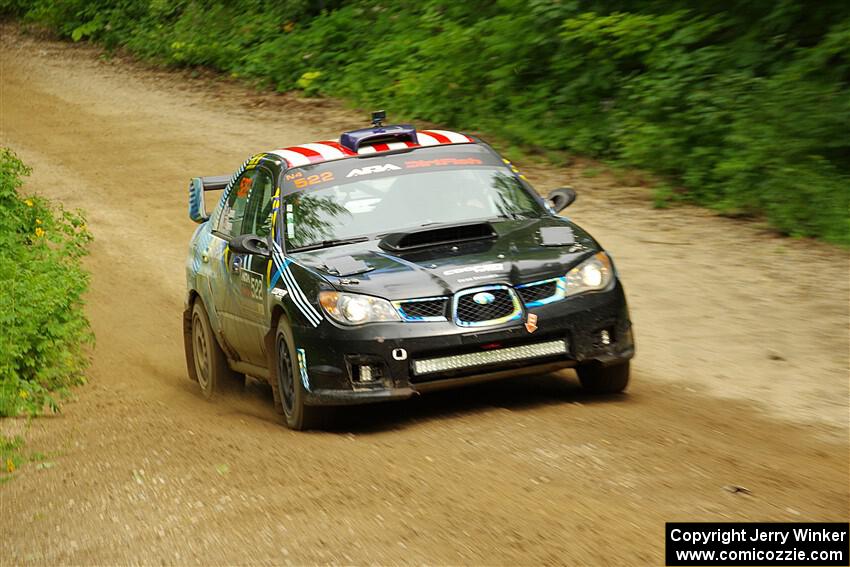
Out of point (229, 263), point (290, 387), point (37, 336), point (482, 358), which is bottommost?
point (37, 336)

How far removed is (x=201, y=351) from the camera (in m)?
10.6

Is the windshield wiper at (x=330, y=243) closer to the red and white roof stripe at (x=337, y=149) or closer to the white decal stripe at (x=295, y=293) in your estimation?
the white decal stripe at (x=295, y=293)

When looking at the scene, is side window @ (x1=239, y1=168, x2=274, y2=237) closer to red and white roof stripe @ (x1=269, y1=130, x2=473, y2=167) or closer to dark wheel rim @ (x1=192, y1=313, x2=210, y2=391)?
red and white roof stripe @ (x1=269, y1=130, x2=473, y2=167)

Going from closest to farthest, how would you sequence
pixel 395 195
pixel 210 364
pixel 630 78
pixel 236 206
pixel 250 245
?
pixel 250 245 < pixel 395 195 < pixel 236 206 < pixel 210 364 < pixel 630 78

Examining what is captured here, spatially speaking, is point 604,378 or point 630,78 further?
point 630,78

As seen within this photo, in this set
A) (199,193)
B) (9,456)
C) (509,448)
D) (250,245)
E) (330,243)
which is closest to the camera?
(509,448)

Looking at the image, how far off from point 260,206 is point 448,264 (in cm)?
203

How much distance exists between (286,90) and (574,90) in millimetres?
8364

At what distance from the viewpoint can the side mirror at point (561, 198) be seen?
8.71 metres

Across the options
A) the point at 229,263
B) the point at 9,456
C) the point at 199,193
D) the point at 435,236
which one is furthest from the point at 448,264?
the point at 199,193

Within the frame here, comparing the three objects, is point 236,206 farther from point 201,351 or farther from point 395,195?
point 395,195

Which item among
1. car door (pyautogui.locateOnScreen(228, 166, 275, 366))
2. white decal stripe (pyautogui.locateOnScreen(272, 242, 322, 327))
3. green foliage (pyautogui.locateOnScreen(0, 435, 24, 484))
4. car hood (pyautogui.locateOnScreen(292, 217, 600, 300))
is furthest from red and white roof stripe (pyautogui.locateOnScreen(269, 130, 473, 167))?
green foliage (pyautogui.locateOnScreen(0, 435, 24, 484))

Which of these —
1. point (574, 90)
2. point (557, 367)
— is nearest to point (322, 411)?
point (557, 367)

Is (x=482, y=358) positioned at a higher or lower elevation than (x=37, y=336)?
higher
